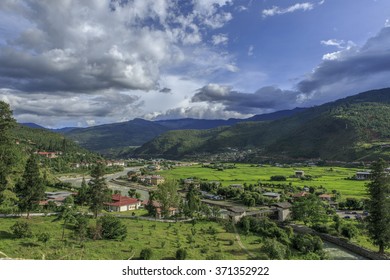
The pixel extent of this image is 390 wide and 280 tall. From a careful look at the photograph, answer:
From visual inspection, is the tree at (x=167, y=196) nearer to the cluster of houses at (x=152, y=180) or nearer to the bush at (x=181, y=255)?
the bush at (x=181, y=255)

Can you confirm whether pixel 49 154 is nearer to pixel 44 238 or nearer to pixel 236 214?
pixel 236 214

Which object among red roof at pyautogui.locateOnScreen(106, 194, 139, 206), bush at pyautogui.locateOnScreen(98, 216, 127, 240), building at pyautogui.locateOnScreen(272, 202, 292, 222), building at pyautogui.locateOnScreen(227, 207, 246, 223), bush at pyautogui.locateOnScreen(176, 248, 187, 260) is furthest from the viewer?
red roof at pyautogui.locateOnScreen(106, 194, 139, 206)

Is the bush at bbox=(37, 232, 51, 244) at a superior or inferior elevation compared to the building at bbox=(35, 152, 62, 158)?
inferior

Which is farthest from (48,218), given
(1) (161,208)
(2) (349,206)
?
(2) (349,206)

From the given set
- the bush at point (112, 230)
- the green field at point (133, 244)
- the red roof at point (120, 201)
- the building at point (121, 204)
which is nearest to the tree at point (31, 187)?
the green field at point (133, 244)

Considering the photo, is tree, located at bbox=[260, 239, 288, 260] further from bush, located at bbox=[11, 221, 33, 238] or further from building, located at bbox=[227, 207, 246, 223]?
bush, located at bbox=[11, 221, 33, 238]

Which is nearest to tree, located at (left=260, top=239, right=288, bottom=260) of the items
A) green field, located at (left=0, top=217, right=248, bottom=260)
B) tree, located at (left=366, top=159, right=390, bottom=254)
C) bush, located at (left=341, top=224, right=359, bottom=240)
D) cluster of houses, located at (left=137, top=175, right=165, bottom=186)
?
green field, located at (left=0, top=217, right=248, bottom=260)
